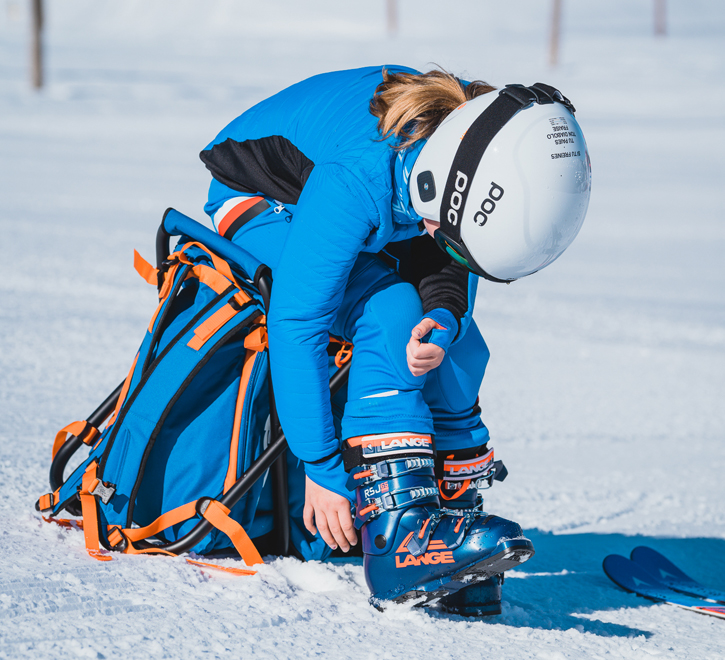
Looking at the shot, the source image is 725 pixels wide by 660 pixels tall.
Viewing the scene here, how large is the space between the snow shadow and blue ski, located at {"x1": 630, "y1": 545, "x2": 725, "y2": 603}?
10cm

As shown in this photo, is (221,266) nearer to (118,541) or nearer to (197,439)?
(197,439)

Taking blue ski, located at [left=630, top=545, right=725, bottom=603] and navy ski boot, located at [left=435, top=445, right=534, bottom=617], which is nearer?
navy ski boot, located at [left=435, top=445, right=534, bottom=617]

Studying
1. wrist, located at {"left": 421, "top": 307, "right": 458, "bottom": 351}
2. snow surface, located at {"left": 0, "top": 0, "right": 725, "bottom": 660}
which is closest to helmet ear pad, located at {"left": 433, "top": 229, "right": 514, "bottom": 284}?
wrist, located at {"left": 421, "top": 307, "right": 458, "bottom": 351}

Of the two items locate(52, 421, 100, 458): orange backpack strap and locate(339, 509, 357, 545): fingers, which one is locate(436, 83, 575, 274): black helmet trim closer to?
locate(339, 509, 357, 545): fingers

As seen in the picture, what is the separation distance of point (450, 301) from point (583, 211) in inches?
13.6

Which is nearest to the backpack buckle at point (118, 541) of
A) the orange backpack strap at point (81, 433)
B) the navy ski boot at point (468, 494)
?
the orange backpack strap at point (81, 433)

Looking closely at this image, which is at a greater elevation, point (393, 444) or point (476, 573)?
point (393, 444)

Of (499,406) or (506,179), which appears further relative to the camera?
(499,406)

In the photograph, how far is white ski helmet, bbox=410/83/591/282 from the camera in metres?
1.54

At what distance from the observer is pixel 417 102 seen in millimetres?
1650

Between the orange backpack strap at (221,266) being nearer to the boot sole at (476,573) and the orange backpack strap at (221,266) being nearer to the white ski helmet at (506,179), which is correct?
the white ski helmet at (506,179)

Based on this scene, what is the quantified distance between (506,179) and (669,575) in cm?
128

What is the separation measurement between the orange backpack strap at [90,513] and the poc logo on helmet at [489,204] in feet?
3.37

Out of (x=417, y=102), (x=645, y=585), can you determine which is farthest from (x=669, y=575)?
(x=417, y=102)
